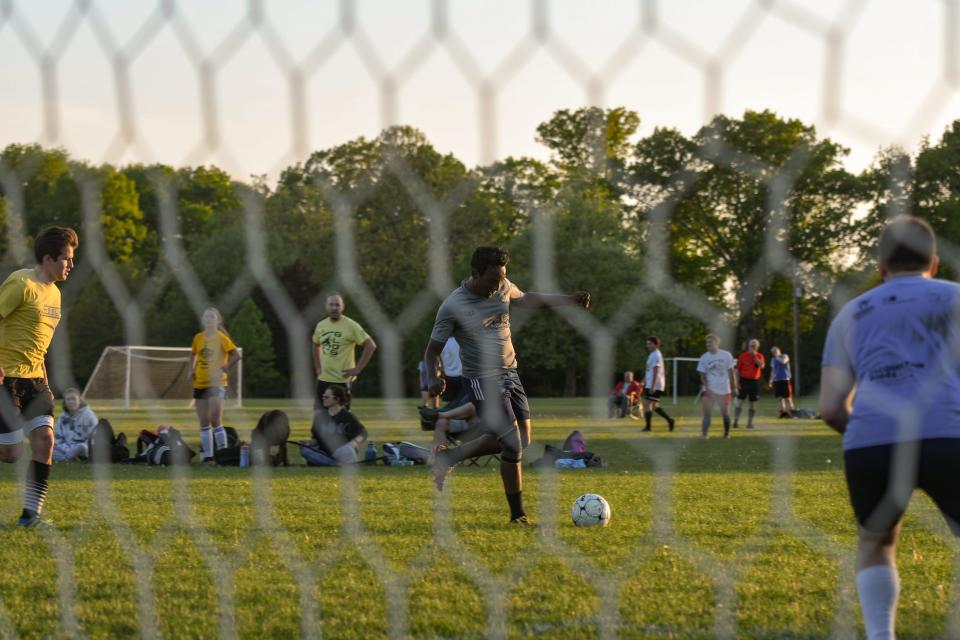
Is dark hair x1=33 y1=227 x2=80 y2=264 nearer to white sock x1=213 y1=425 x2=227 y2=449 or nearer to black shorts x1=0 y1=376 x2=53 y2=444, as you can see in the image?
black shorts x1=0 y1=376 x2=53 y2=444

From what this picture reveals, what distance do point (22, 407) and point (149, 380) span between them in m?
29.2

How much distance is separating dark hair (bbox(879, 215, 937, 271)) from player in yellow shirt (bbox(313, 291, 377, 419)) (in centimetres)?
814

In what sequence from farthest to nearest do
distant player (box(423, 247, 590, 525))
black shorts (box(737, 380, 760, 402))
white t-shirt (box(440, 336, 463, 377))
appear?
black shorts (box(737, 380, 760, 402)), white t-shirt (box(440, 336, 463, 377)), distant player (box(423, 247, 590, 525))

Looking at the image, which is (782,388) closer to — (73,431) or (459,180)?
(73,431)

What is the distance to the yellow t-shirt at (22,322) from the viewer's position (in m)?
6.68

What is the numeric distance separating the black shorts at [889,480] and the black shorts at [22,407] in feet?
16.6

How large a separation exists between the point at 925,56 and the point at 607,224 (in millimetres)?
1438

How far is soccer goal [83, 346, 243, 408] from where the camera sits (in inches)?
1253

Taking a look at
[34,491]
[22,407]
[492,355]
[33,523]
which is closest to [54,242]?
[22,407]

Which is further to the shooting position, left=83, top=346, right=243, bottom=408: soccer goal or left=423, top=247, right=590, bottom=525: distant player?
left=83, top=346, right=243, bottom=408: soccer goal

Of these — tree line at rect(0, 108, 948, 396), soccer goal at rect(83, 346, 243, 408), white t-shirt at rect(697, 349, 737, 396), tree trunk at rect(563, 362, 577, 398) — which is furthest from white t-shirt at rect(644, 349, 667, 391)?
soccer goal at rect(83, 346, 243, 408)

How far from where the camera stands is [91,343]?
11.0 m

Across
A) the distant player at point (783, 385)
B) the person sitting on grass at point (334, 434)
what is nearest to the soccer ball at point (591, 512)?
the person sitting on grass at point (334, 434)

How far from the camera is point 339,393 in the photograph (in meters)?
12.4
